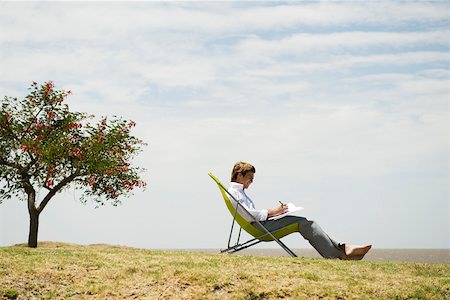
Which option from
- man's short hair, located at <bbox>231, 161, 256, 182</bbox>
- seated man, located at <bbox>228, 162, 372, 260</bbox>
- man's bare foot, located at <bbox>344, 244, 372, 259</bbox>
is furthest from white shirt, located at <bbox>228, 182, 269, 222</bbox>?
man's bare foot, located at <bbox>344, 244, 372, 259</bbox>

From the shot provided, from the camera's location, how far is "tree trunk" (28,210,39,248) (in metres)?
18.7

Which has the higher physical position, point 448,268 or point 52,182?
point 52,182

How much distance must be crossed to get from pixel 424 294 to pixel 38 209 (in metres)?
13.2

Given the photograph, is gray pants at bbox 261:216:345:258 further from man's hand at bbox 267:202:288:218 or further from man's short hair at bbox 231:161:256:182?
man's short hair at bbox 231:161:256:182

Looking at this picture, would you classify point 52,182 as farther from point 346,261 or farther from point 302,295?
point 302,295

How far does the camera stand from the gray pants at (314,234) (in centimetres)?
1169

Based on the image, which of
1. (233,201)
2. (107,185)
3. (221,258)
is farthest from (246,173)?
(107,185)

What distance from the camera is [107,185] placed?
760 inches

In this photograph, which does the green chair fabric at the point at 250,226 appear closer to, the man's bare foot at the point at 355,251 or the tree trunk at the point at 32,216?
the man's bare foot at the point at 355,251

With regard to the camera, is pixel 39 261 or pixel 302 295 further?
pixel 39 261

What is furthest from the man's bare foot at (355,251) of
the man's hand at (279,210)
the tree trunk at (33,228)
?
the tree trunk at (33,228)

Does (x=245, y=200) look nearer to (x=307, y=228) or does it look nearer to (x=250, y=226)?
(x=250, y=226)

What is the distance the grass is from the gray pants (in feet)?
2.76

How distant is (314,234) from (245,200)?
149cm
